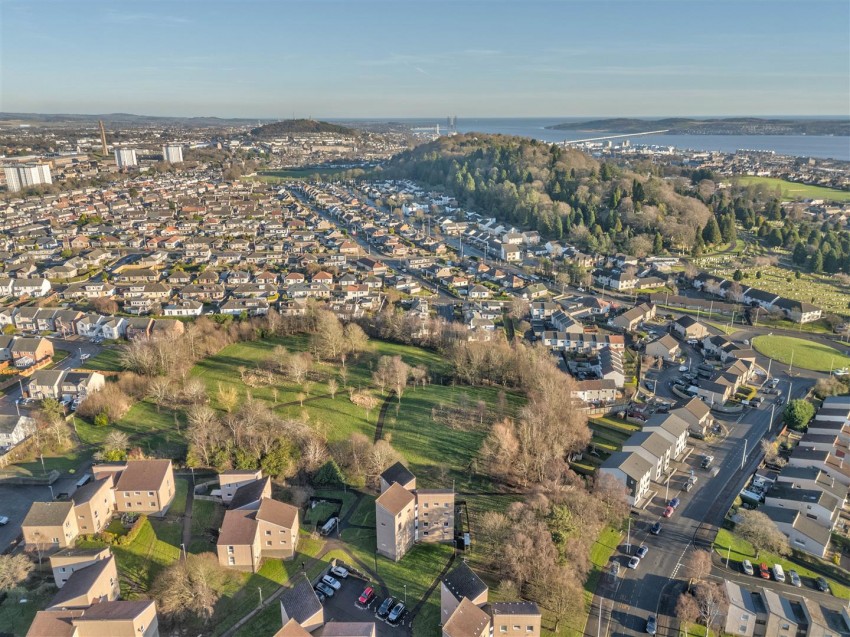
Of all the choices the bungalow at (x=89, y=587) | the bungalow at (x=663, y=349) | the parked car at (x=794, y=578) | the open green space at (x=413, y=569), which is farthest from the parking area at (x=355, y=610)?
the bungalow at (x=663, y=349)

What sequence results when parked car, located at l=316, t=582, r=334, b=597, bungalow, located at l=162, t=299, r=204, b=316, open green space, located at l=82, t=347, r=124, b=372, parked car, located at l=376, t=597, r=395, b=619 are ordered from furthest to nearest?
bungalow, located at l=162, t=299, r=204, b=316
open green space, located at l=82, t=347, r=124, b=372
parked car, located at l=316, t=582, r=334, b=597
parked car, located at l=376, t=597, r=395, b=619

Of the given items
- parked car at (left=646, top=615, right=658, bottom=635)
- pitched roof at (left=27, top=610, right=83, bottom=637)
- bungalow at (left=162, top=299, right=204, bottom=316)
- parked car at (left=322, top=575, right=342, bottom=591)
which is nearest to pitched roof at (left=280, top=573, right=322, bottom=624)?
parked car at (left=322, top=575, right=342, bottom=591)

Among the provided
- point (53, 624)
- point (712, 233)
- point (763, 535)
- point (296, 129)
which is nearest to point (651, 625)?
point (763, 535)

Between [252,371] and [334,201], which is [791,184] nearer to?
[334,201]

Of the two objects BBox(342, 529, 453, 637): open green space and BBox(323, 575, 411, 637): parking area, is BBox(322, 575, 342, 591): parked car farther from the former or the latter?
BBox(342, 529, 453, 637): open green space

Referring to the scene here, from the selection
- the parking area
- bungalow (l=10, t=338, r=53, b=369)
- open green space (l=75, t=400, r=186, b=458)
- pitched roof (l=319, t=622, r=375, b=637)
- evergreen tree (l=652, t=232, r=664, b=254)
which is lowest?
the parking area
